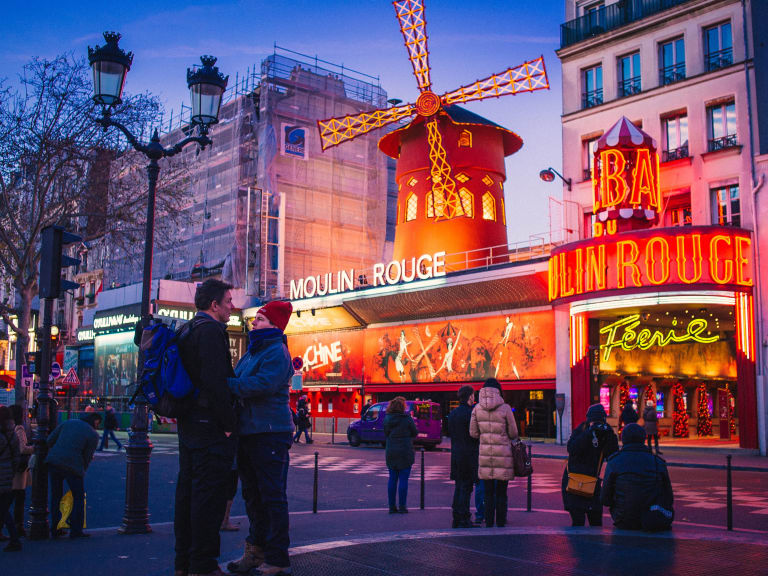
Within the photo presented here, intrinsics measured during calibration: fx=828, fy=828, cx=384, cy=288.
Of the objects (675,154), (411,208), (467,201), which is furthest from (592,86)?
(411,208)

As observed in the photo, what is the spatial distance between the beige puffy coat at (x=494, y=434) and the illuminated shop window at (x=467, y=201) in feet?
79.4

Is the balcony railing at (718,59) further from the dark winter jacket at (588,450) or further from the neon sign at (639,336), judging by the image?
the dark winter jacket at (588,450)

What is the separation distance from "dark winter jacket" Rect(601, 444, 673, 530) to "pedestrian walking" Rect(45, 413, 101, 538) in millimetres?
4990

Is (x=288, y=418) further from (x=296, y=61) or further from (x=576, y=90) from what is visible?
(x=296, y=61)

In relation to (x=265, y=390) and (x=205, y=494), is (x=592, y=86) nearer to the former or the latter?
(x=265, y=390)

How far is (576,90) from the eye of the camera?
27.7m

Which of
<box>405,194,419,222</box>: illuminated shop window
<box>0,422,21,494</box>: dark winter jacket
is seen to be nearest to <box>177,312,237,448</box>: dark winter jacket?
<box>0,422,21,494</box>: dark winter jacket

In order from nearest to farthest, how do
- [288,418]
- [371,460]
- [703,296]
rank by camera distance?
1. [288,418]
2. [371,460]
3. [703,296]

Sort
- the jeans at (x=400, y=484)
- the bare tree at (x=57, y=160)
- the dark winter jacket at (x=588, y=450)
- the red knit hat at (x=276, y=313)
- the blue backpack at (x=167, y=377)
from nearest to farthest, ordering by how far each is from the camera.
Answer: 1. the blue backpack at (x=167, y=377)
2. the red knit hat at (x=276, y=313)
3. the dark winter jacket at (x=588, y=450)
4. the jeans at (x=400, y=484)
5. the bare tree at (x=57, y=160)

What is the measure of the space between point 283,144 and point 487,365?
19.4m

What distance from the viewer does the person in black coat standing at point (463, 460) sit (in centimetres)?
848

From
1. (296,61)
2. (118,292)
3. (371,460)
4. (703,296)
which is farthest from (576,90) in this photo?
(118,292)

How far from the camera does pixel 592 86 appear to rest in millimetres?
27469

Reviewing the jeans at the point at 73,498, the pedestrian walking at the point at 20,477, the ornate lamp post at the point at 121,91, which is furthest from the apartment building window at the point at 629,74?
the pedestrian walking at the point at 20,477
